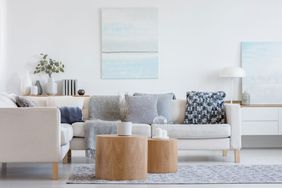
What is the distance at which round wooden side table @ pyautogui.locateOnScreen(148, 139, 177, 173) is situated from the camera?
17.4ft

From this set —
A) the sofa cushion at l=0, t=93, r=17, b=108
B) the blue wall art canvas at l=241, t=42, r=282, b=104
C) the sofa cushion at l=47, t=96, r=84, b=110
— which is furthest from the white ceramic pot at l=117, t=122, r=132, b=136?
the blue wall art canvas at l=241, t=42, r=282, b=104

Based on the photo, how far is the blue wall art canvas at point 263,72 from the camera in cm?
816

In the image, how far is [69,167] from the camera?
592 centimetres

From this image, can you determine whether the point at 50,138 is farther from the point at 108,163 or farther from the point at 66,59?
the point at 66,59

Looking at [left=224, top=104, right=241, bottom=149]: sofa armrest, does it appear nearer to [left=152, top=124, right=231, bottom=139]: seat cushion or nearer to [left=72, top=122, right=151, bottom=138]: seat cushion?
[left=152, top=124, right=231, bottom=139]: seat cushion

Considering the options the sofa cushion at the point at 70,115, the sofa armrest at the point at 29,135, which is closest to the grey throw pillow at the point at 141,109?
the sofa cushion at the point at 70,115

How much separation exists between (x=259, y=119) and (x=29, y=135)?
395cm

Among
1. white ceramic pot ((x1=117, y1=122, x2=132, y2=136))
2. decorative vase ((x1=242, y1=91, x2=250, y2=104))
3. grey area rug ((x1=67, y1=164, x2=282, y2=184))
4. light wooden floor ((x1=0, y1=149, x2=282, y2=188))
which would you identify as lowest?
light wooden floor ((x1=0, y1=149, x2=282, y2=188))

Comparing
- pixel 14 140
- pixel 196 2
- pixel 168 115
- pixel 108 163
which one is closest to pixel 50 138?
pixel 14 140

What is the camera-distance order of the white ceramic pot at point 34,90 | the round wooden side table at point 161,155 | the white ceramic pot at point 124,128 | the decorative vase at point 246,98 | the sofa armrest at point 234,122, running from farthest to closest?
1. the decorative vase at point 246,98
2. the white ceramic pot at point 34,90
3. the sofa armrest at point 234,122
4. the round wooden side table at point 161,155
5. the white ceramic pot at point 124,128

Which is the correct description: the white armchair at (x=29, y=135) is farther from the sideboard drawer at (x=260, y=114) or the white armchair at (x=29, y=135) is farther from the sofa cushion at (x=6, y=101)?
the sideboard drawer at (x=260, y=114)

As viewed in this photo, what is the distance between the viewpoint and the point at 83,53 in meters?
8.17

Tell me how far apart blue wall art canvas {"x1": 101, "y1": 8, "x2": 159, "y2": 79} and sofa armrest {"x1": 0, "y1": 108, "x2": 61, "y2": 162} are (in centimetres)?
324

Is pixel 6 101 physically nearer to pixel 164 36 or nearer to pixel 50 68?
pixel 50 68
